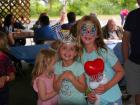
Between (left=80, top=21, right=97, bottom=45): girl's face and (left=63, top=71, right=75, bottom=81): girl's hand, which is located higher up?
(left=80, top=21, right=97, bottom=45): girl's face

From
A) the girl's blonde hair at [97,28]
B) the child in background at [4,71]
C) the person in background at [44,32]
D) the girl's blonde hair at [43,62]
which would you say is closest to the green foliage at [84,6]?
the person in background at [44,32]

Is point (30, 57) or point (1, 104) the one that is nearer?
point (1, 104)

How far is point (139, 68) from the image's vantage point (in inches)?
120

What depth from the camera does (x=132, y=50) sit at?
3.06 m

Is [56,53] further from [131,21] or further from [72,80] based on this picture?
[131,21]

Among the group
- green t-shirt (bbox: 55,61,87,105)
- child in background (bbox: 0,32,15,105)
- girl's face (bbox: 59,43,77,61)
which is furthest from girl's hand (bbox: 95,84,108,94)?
child in background (bbox: 0,32,15,105)

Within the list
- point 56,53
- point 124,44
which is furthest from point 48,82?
point 124,44

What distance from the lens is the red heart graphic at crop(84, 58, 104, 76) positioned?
223 centimetres

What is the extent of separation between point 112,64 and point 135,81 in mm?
730

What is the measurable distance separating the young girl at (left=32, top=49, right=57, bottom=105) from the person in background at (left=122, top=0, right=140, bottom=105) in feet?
2.27

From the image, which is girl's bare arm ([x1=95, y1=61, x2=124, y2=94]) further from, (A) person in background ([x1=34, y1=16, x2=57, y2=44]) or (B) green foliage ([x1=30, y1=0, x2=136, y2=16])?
(B) green foliage ([x1=30, y1=0, x2=136, y2=16])

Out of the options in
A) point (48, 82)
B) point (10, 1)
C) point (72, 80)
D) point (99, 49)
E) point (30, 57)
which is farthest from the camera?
point (10, 1)

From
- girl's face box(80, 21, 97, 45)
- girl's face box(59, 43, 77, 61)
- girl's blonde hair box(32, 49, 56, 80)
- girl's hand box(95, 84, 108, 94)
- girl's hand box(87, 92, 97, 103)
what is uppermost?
girl's face box(80, 21, 97, 45)

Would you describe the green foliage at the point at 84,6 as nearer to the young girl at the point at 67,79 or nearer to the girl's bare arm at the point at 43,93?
the girl's bare arm at the point at 43,93
